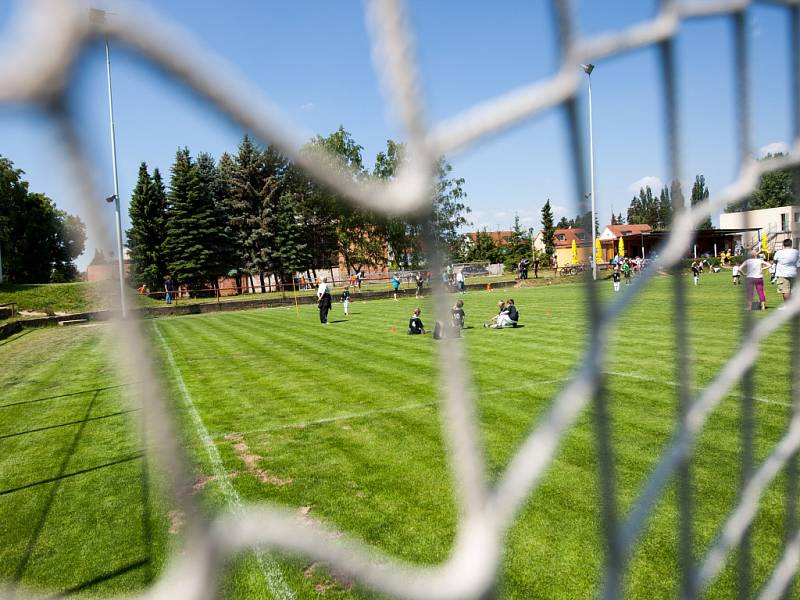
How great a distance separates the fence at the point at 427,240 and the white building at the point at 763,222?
16.7 inches

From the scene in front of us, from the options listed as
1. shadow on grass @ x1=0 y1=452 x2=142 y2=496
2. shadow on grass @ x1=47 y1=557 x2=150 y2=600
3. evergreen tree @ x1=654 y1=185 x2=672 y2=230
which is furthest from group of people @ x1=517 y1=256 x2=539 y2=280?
evergreen tree @ x1=654 y1=185 x2=672 y2=230

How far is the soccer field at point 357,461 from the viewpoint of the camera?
10.3ft

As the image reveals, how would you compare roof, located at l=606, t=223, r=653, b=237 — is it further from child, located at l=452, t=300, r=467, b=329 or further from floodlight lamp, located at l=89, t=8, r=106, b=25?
floodlight lamp, located at l=89, t=8, r=106, b=25

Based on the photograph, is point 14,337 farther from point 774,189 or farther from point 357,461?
point 774,189

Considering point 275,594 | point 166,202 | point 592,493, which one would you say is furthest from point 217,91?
point 592,493

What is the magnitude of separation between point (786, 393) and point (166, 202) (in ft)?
21.2

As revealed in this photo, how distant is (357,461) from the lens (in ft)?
16.0

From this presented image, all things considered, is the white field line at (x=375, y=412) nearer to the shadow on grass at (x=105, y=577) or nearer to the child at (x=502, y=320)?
the shadow on grass at (x=105, y=577)

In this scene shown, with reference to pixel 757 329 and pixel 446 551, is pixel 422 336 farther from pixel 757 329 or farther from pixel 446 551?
pixel 757 329

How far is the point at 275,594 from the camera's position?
2.94 metres

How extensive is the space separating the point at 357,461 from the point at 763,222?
3664mm

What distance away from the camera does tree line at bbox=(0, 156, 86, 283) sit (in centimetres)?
59

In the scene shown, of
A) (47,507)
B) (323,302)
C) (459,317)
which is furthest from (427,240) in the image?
(323,302)

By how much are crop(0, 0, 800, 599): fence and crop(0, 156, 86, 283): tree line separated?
0.05 meters
